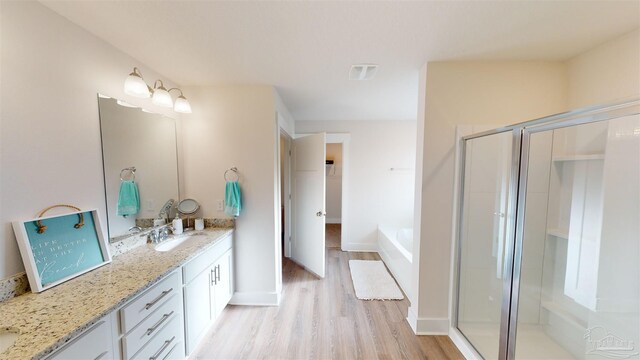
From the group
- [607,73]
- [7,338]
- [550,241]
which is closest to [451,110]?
[607,73]

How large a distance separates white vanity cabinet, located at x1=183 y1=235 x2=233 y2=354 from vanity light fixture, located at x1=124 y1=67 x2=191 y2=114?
4.20ft

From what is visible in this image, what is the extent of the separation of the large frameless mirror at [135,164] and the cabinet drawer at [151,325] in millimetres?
654

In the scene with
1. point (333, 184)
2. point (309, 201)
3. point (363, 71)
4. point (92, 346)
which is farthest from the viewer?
point (333, 184)

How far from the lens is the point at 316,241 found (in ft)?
9.68

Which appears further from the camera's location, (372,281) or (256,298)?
(372,281)

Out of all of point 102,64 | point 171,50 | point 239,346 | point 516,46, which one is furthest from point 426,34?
point 239,346

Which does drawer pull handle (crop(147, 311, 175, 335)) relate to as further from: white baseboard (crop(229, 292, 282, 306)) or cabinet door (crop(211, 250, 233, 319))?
white baseboard (crop(229, 292, 282, 306))

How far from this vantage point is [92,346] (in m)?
0.93

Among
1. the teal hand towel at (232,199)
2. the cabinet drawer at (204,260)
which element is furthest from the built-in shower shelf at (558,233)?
the cabinet drawer at (204,260)

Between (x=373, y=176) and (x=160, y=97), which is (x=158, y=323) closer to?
(x=160, y=97)

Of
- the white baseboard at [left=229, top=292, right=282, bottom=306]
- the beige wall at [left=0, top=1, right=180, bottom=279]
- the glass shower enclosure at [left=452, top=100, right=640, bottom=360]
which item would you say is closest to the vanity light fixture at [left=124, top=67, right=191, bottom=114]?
the beige wall at [left=0, top=1, right=180, bottom=279]

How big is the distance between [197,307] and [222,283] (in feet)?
1.20

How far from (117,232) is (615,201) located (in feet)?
11.3

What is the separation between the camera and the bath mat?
8.23ft
